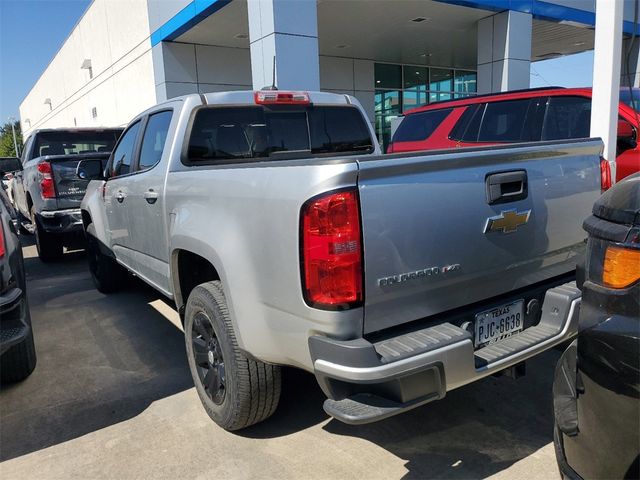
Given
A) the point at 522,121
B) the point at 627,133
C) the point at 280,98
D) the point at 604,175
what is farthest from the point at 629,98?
the point at 280,98

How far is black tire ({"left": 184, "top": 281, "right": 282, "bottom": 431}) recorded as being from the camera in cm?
271

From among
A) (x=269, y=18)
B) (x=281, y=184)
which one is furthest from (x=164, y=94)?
(x=281, y=184)

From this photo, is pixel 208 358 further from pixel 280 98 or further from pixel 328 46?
pixel 328 46

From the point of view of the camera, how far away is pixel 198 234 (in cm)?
288

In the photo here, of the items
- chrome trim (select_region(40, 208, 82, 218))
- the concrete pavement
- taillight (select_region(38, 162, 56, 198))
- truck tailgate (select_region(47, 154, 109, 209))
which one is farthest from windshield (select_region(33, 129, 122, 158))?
the concrete pavement

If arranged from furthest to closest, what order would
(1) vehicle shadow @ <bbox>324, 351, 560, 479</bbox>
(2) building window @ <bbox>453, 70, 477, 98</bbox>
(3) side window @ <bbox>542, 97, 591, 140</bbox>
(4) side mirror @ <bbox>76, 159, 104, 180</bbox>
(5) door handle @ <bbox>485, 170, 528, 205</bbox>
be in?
(2) building window @ <bbox>453, 70, 477, 98</bbox> < (3) side window @ <bbox>542, 97, 591, 140</bbox> < (4) side mirror @ <bbox>76, 159, 104, 180</bbox> < (1) vehicle shadow @ <bbox>324, 351, 560, 479</bbox> < (5) door handle @ <bbox>485, 170, 528, 205</bbox>

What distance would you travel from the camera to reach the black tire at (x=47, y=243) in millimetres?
7723

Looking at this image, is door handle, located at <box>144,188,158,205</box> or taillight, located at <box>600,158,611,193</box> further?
door handle, located at <box>144,188,158,205</box>

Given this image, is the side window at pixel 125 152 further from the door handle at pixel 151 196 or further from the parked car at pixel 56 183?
the parked car at pixel 56 183

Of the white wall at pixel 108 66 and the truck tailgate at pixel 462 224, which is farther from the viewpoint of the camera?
the white wall at pixel 108 66

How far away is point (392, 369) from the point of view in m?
2.06

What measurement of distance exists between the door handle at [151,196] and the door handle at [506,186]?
2240mm

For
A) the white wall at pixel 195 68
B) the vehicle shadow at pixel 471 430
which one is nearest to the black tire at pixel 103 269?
the vehicle shadow at pixel 471 430

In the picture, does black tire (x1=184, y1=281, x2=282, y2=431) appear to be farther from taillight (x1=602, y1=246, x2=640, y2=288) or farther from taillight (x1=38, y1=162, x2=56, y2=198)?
taillight (x1=38, y1=162, x2=56, y2=198)
